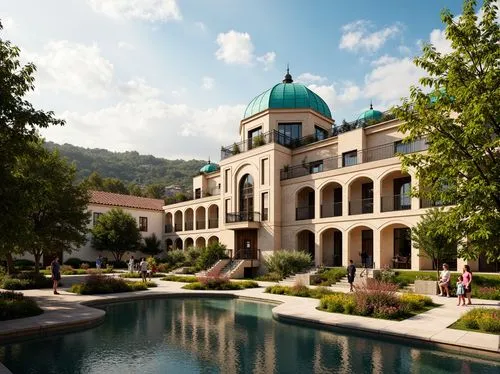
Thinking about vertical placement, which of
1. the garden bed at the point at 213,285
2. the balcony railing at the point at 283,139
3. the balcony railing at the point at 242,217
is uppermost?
the balcony railing at the point at 283,139

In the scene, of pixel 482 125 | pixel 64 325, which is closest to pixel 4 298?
pixel 64 325

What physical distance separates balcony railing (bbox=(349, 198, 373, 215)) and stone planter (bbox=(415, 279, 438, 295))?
837 cm

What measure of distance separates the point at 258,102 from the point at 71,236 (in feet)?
64.9

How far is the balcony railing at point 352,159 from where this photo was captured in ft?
85.0

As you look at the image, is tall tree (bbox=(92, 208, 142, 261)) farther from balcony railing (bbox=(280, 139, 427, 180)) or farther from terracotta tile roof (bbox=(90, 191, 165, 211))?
balcony railing (bbox=(280, 139, 427, 180))

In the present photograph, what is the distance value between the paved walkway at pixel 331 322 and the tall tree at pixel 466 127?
250cm

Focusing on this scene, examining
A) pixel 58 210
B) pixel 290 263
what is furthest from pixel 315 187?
pixel 58 210

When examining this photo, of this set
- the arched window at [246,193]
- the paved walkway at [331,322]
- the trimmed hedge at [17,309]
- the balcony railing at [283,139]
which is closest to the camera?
the paved walkway at [331,322]

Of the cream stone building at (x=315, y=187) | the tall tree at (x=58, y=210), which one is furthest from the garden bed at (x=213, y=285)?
the cream stone building at (x=315, y=187)

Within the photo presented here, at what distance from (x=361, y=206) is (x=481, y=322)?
675 inches

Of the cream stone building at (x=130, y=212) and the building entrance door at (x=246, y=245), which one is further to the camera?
the cream stone building at (x=130, y=212)

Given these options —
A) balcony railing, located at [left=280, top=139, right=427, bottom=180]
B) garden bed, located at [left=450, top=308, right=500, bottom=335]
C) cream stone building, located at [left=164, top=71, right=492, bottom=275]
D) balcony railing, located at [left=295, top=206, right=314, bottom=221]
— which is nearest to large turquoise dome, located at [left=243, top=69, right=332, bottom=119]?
cream stone building, located at [left=164, top=71, right=492, bottom=275]

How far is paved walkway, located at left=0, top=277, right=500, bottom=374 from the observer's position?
35.0 feet

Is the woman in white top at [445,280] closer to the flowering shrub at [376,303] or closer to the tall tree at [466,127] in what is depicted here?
the flowering shrub at [376,303]
